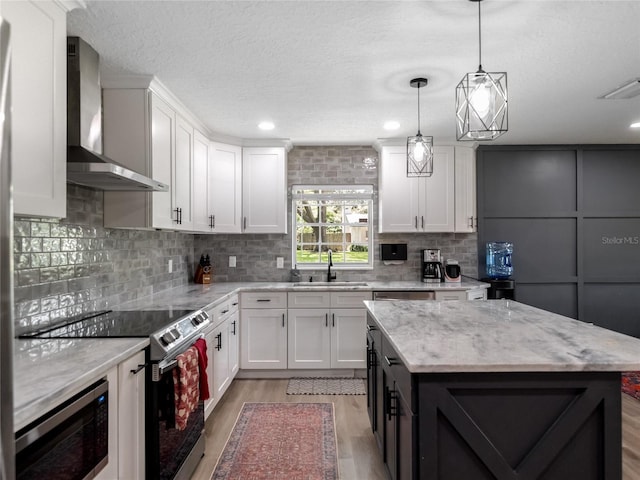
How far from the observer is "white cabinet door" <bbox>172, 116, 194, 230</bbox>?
2.99 meters

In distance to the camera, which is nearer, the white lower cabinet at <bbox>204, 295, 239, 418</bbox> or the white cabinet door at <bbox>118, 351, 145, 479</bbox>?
the white cabinet door at <bbox>118, 351, 145, 479</bbox>

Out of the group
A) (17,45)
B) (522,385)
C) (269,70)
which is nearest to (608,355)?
(522,385)

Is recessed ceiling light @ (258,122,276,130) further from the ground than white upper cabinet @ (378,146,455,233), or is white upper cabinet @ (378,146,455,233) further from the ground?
recessed ceiling light @ (258,122,276,130)

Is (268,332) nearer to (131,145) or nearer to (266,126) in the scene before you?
(266,126)

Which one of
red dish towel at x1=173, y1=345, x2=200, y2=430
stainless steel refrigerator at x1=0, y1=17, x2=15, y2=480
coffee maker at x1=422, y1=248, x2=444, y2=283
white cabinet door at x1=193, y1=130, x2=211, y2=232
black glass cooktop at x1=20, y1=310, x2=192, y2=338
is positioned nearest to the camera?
stainless steel refrigerator at x1=0, y1=17, x2=15, y2=480

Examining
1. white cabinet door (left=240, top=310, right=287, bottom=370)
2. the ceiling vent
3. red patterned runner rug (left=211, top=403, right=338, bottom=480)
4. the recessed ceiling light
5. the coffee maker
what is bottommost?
red patterned runner rug (left=211, top=403, right=338, bottom=480)

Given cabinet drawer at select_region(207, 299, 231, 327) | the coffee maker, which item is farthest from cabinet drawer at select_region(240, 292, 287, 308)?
the coffee maker

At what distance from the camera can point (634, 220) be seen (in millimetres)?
4566

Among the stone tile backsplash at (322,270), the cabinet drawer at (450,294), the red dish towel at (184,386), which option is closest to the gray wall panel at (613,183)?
the stone tile backsplash at (322,270)

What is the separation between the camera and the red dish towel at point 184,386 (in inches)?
76.0

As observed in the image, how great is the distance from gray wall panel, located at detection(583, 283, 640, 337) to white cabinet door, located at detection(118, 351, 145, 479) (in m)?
4.89

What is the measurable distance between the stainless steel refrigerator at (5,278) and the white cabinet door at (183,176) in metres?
2.19

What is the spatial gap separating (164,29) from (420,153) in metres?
1.71

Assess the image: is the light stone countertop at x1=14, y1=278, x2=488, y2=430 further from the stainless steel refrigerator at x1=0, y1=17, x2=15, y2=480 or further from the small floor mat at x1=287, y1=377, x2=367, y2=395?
the small floor mat at x1=287, y1=377, x2=367, y2=395
